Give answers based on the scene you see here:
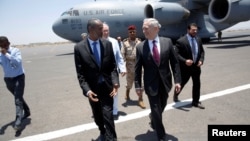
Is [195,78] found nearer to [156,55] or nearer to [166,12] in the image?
[156,55]

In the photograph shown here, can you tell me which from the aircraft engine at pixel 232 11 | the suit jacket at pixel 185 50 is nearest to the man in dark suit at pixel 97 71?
the suit jacket at pixel 185 50

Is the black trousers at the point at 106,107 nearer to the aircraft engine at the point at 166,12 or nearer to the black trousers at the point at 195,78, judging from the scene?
the black trousers at the point at 195,78

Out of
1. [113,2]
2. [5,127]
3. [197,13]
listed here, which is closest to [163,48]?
[5,127]

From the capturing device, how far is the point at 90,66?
147 inches

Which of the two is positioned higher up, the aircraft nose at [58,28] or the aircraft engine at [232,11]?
the aircraft engine at [232,11]

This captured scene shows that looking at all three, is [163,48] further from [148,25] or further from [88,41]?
[88,41]

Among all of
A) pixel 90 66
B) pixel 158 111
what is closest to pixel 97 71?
pixel 90 66

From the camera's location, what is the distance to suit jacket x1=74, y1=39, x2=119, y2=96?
374 centimetres

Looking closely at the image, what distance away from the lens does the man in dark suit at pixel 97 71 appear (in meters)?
3.72

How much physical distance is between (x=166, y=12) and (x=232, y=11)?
5160 mm

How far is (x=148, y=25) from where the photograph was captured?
3807 millimetres

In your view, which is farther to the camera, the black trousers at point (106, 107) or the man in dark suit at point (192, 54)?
the man in dark suit at point (192, 54)

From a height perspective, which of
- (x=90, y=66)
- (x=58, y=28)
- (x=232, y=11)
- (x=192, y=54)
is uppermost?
(x=232, y=11)

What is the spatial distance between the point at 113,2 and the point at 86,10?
8.53 feet
